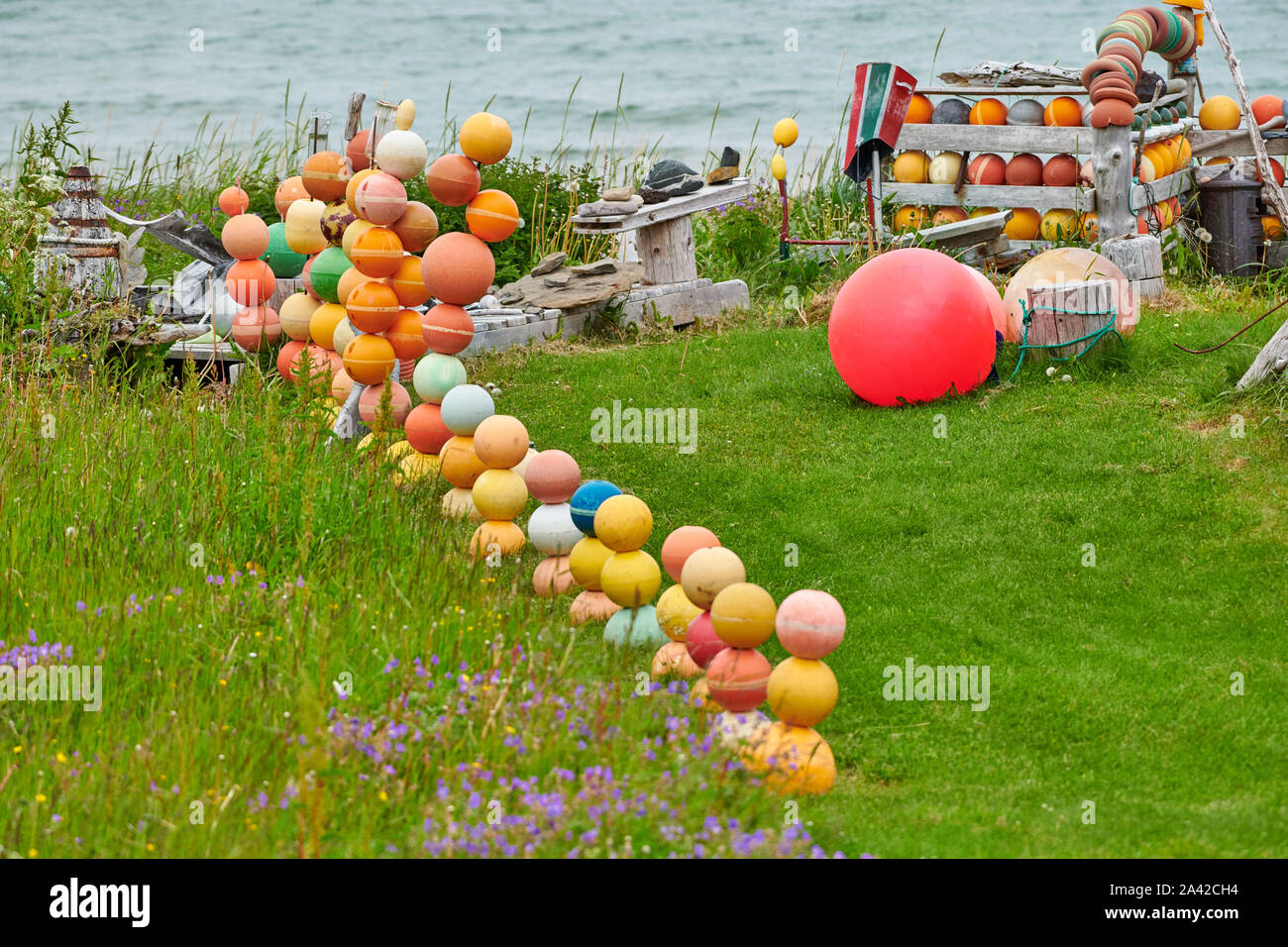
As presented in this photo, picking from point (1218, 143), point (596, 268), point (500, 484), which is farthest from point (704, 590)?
point (1218, 143)

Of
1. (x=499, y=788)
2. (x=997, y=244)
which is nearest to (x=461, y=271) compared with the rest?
(x=499, y=788)

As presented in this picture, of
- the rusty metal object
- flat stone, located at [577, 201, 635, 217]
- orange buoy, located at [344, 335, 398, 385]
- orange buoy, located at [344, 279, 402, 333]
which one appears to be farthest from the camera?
flat stone, located at [577, 201, 635, 217]

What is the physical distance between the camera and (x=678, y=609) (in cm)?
489

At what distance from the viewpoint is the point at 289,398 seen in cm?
768

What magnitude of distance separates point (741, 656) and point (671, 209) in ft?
19.7

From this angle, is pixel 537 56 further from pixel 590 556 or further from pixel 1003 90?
pixel 590 556

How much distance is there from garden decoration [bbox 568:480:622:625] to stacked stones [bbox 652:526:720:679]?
1.45 feet

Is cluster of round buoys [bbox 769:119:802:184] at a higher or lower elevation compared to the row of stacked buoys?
higher

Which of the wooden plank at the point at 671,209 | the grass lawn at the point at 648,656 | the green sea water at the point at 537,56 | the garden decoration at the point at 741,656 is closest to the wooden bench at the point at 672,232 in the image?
the wooden plank at the point at 671,209

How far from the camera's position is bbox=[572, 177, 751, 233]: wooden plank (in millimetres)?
9555

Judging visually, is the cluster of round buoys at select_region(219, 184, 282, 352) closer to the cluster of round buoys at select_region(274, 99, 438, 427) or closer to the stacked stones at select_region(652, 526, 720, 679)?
the cluster of round buoys at select_region(274, 99, 438, 427)

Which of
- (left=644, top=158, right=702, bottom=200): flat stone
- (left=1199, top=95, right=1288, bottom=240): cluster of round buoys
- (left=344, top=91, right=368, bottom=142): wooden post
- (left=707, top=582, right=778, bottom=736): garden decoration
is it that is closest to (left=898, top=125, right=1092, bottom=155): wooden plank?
(left=1199, top=95, right=1288, bottom=240): cluster of round buoys

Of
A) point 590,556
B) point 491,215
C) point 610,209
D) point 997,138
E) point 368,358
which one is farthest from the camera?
point 997,138
